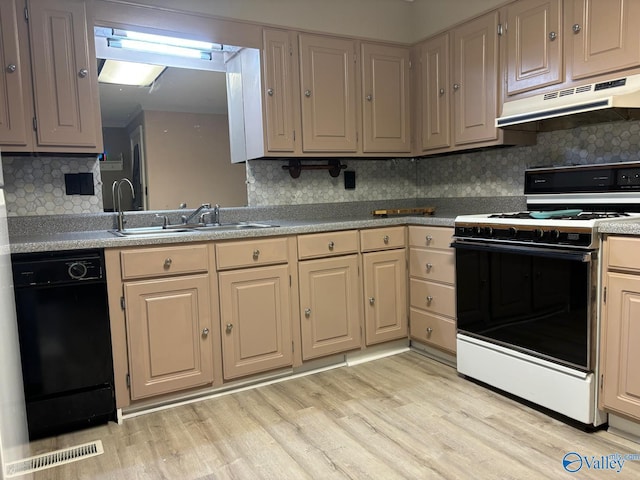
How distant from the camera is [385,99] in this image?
11.2ft

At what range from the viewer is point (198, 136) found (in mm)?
3111

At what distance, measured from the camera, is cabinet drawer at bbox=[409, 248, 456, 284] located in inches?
113

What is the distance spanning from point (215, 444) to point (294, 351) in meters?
0.79

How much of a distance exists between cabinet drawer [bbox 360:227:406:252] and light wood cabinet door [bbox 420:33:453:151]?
2.37 ft

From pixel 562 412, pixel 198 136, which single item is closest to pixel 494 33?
pixel 198 136

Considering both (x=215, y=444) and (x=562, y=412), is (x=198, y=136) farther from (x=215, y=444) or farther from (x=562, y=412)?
(x=562, y=412)

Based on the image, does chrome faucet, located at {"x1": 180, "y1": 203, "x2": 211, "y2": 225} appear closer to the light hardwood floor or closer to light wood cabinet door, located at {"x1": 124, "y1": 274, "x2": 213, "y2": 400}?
light wood cabinet door, located at {"x1": 124, "y1": 274, "x2": 213, "y2": 400}

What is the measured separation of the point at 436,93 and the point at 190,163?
1751 millimetres

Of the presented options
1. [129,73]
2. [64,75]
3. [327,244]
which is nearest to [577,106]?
[327,244]

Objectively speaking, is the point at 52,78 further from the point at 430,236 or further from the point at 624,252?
the point at 624,252

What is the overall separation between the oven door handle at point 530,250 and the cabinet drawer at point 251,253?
99 centimetres

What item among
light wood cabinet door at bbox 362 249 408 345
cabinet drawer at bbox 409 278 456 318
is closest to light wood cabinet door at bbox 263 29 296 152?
light wood cabinet door at bbox 362 249 408 345
